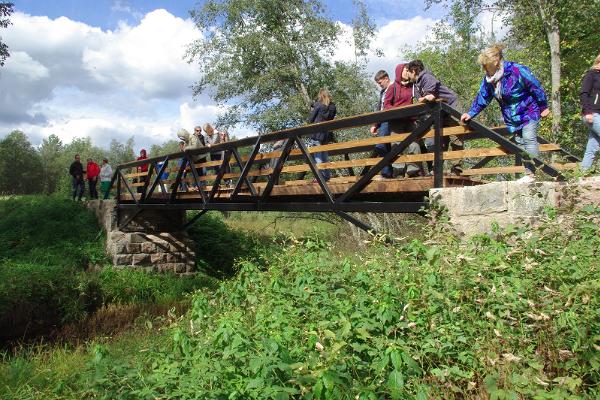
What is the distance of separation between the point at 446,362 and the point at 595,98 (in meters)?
3.56

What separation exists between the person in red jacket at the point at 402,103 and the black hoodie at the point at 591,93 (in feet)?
5.58

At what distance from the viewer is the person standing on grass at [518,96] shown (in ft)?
15.1

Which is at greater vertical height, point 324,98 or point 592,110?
point 324,98

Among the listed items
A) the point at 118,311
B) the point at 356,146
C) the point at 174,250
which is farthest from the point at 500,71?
the point at 174,250

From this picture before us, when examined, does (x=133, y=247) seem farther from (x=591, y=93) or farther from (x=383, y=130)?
(x=591, y=93)

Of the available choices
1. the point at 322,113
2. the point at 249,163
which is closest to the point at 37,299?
the point at 249,163

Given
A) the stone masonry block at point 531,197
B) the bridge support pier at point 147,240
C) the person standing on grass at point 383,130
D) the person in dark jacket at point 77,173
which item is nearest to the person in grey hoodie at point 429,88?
the person standing on grass at point 383,130

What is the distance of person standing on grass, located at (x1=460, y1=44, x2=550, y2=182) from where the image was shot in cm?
461

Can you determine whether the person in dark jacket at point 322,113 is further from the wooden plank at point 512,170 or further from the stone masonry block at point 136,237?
the stone masonry block at point 136,237

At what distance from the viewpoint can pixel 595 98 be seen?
16.5ft

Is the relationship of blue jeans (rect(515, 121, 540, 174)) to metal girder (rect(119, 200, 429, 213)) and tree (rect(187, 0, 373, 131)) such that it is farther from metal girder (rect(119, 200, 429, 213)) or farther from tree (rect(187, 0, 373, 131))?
tree (rect(187, 0, 373, 131))

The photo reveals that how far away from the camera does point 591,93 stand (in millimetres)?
5059

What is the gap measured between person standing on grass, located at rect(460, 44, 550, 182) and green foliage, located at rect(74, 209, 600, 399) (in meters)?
1.27

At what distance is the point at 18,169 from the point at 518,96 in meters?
55.8
